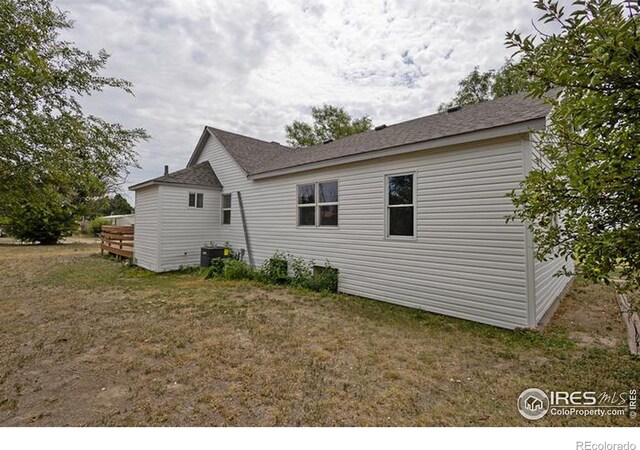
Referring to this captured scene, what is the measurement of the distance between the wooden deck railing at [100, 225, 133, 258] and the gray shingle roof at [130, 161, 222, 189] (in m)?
2.68

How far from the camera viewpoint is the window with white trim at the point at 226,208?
Answer: 35.0 ft

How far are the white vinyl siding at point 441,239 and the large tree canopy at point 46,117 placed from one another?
471 centimetres

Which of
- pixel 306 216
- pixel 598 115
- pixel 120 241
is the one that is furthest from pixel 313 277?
pixel 120 241

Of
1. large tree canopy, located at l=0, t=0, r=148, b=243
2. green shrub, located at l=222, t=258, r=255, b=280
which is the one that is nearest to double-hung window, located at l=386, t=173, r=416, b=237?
green shrub, located at l=222, t=258, r=255, b=280

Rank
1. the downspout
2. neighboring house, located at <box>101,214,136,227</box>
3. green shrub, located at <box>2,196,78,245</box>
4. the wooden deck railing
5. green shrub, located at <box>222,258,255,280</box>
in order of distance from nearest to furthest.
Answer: green shrub, located at <box>222,258,255,280</box> < the downspout < the wooden deck railing < green shrub, located at <box>2,196,78,245</box> < neighboring house, located at <box>101,214,136,227</box>

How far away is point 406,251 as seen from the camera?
5805mm

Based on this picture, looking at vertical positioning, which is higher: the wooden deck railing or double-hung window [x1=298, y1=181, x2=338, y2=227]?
double-hung window [x1=298, y1=181, x2=338, y2=227]

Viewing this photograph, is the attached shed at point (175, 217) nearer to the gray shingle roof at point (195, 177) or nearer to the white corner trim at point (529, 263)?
the gray shingle roof at point (195, 177)

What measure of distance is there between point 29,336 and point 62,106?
344cm

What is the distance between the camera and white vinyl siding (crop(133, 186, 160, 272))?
31.1ft

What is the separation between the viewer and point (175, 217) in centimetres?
965

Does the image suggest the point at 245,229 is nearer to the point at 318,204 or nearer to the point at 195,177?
the point at 195,177

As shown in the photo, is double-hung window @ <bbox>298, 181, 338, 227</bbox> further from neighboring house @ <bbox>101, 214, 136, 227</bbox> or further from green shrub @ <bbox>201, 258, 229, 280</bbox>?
neighboring house @ <bbox>101, 214, 136, 227</bbox>

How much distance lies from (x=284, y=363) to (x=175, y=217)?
791cm
